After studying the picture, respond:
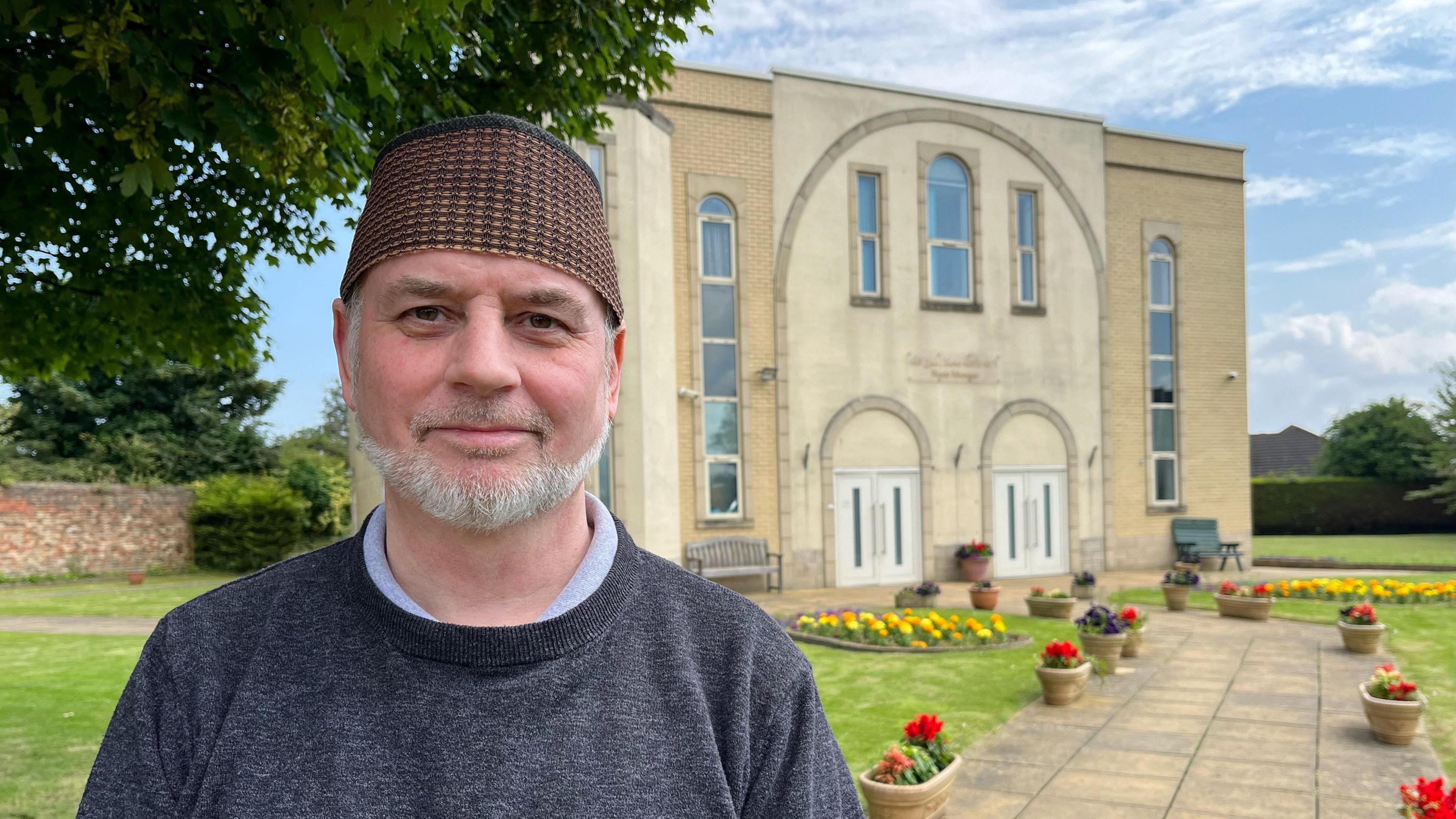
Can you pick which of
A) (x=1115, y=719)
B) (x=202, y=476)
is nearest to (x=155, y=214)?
(x=1115, y=719)

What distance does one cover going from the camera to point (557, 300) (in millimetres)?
1656

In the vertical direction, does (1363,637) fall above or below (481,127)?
below

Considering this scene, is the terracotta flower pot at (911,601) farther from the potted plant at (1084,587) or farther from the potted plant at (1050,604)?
the potted plant at (1084,587)

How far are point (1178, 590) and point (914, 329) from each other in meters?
7.20

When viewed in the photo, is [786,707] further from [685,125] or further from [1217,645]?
[685,125]

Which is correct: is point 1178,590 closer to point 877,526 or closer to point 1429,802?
point 877,526

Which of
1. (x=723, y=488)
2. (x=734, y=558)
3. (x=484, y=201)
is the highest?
(x=484, y=201)

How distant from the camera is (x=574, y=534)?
71.9 inches

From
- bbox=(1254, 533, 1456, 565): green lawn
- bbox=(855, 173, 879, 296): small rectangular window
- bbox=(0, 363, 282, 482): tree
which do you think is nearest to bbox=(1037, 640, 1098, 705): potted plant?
bbox=(855, 173, 879, 296): small rectangular window

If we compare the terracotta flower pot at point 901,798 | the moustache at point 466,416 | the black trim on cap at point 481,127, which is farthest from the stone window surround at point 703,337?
the moustache at point 466,416

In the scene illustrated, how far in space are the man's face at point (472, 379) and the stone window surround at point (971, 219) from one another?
63.1ft

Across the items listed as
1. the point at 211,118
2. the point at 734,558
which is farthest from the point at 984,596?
the point at 211,118

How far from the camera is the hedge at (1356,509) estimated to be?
36719mm

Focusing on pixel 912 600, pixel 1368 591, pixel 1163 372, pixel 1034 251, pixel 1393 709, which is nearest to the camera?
pixel 1393 709
